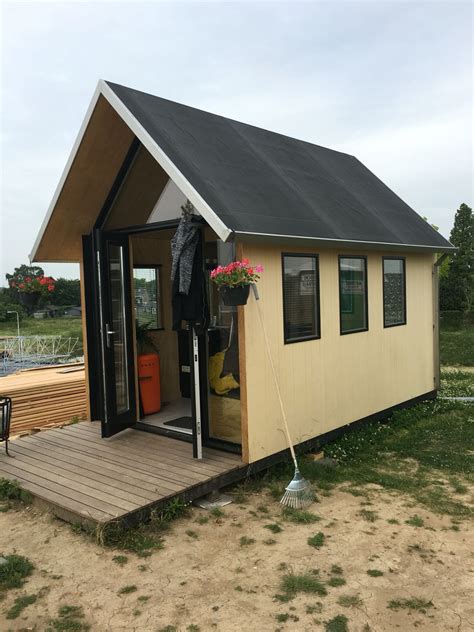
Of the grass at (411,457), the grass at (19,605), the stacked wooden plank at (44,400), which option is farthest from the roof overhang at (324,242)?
the stacked wooden plank at (44,400)

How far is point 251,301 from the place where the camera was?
5.11 meters

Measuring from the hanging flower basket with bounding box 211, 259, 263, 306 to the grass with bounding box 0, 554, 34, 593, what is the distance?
2.52 m

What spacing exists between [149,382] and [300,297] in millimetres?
2388

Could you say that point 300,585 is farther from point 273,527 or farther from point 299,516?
point 299,516

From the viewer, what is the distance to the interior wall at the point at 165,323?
736 cm

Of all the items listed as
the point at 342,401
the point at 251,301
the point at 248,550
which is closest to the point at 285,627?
the point at 248,550

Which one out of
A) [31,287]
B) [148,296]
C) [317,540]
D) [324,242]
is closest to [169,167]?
[324,242]

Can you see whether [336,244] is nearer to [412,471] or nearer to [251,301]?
[251,301]

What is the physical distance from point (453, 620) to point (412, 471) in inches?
105

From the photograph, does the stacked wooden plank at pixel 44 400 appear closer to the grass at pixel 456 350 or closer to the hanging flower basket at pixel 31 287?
the hanging flower basket at pixel 31 287

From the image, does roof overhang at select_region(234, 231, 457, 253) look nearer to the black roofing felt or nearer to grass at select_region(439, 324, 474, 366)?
the black roofing felt

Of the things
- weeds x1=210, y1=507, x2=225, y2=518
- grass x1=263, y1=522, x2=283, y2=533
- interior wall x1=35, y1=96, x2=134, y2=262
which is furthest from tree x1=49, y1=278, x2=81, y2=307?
grass x1=263, y1=522, x2=283, y2=533

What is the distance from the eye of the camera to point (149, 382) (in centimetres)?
692

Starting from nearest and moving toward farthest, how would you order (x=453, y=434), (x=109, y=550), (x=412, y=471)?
(x=109, y=550), (x=412, y=471), (x=453, y=434)
